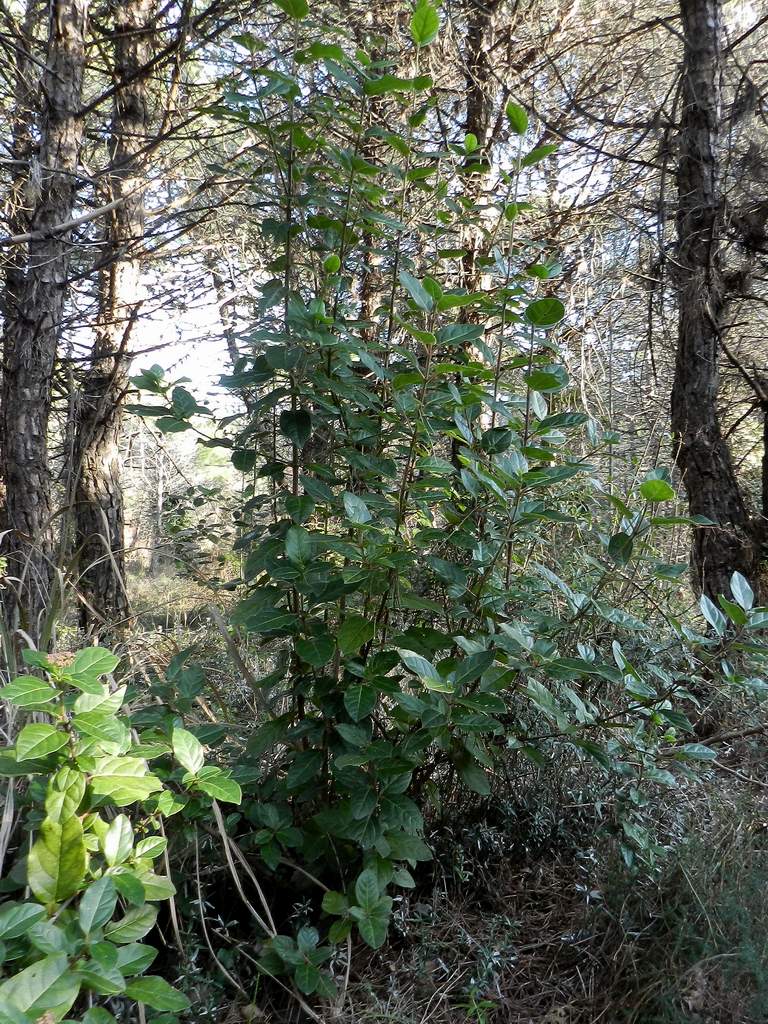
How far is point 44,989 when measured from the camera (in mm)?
1019

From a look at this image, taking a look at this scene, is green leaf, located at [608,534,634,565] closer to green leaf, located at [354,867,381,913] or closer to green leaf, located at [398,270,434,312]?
green leaf, located at [398,270,434,312]

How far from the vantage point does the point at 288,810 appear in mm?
1701

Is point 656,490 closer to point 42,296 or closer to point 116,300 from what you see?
point 42,296

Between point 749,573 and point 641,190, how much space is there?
281 cm

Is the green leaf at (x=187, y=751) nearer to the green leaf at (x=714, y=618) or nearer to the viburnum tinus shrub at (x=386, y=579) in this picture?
the viburnum tinus shrub at (x=386, y=579)

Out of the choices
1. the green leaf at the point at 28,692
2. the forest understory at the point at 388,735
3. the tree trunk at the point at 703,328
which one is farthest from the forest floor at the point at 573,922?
the tree trunk at the point at 703,328

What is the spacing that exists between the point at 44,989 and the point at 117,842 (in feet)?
0.82

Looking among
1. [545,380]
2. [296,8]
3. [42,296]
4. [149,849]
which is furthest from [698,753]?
[42,296]

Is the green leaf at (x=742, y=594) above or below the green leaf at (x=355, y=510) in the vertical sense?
below

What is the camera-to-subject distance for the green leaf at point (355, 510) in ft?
4.70

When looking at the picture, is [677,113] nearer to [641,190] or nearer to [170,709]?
[641,190]

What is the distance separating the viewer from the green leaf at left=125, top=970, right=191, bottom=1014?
3.76ft

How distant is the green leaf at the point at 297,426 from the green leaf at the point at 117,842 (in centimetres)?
89

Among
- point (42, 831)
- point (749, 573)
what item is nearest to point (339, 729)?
point (42, 831)
